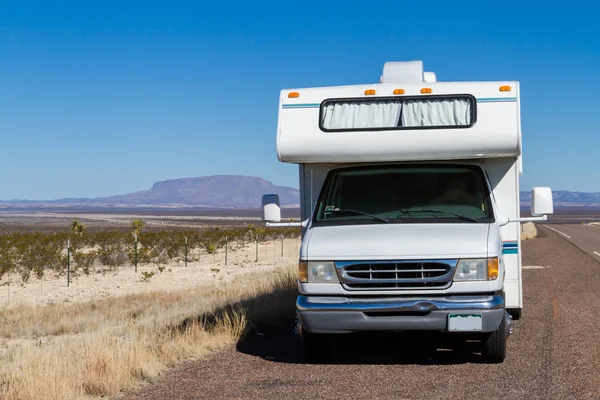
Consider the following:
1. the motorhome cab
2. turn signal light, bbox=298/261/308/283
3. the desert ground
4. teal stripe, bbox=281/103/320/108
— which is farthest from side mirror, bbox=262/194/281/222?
the desert ground

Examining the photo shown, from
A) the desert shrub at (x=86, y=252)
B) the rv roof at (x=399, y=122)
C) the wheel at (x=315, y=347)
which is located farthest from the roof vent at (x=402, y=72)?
the desert shrub at (x=86, y=252)

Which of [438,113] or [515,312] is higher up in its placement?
Answer: [438,113]

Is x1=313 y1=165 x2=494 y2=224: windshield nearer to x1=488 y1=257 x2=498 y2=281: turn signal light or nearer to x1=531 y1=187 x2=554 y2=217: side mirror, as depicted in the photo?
x1=531 y1=187 x2=554 y2=217: side mirror

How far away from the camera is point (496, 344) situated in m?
7.97

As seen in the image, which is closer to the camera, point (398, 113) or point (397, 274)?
point (397, 274)

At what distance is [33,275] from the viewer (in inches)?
1067

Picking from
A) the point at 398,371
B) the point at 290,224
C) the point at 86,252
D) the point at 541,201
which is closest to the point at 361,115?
the point at 290,224

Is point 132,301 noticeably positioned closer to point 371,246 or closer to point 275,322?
point 275,322

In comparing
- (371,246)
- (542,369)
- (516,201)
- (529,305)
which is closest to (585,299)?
(529,305)

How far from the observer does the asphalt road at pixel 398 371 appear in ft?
23.1

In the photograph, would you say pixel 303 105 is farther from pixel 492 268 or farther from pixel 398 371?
pixel 398 371

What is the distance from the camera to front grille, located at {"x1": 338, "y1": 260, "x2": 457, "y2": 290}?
7.70 m

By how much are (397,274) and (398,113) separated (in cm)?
185

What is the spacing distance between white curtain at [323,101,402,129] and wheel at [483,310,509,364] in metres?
2.36
